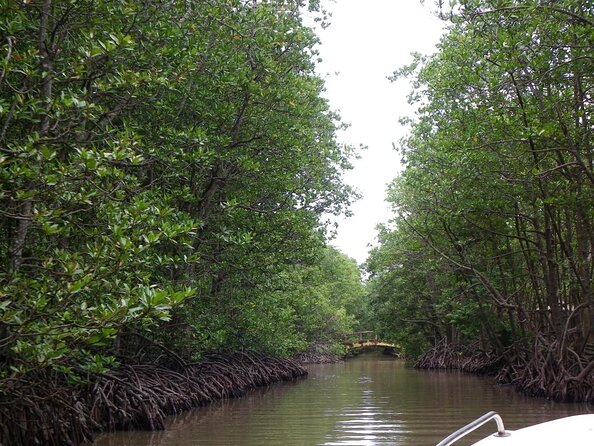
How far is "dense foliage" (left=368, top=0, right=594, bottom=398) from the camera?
8141mm

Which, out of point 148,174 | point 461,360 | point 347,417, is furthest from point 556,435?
point 461,360

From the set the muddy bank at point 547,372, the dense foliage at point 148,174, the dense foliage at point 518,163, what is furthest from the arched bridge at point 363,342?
the dense foliage at point 148,174

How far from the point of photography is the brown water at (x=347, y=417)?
719 centimetres

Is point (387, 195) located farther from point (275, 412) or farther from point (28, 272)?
point (28, 272)

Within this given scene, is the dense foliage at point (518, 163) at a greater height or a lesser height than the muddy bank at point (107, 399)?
greater

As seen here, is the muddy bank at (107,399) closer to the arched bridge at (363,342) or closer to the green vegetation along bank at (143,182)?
the green vegetation along bank at (143,182)

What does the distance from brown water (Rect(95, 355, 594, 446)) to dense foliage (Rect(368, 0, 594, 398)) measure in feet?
4.38

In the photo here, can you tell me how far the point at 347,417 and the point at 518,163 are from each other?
5157 mm

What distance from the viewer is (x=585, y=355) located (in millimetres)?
11109

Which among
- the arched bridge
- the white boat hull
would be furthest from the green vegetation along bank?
the arched bridge

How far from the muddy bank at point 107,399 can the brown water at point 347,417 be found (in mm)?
250

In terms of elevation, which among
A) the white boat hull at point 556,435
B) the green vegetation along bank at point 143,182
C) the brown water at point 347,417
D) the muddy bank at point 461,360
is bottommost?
the brown water at point 347,417

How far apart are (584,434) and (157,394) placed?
23.9 feet

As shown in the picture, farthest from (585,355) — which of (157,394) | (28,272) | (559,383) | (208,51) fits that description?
(28,272)
